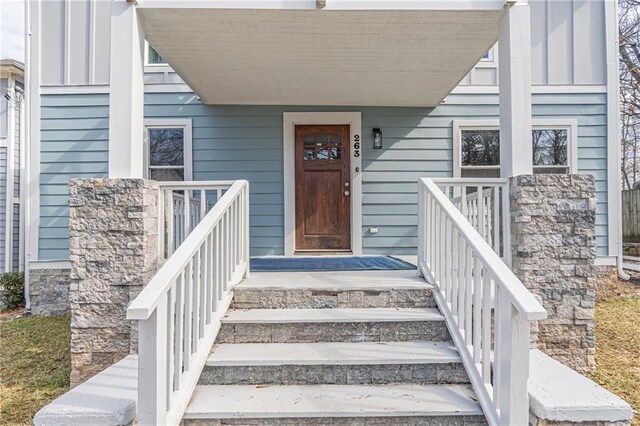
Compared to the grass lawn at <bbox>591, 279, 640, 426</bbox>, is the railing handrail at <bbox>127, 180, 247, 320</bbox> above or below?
above

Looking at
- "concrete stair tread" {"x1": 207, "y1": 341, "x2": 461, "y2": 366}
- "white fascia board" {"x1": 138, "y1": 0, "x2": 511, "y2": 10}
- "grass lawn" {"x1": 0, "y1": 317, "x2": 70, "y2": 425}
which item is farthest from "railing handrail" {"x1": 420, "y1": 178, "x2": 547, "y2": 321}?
"grass lawn" {"x1": 0, "y1": 317, "x2": 70, "y2": 425}

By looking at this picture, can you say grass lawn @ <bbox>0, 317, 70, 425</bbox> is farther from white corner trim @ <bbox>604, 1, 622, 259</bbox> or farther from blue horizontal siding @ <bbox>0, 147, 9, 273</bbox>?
white corner trim @ <bbox>604, 1, 622, 259</bbox>

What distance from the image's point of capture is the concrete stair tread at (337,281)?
287cm

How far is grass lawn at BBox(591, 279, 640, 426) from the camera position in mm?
2967

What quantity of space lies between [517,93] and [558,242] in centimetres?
115

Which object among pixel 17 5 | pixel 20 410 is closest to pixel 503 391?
pixel 20 410

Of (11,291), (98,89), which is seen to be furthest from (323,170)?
(11,291)

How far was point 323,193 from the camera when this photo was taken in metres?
5.37

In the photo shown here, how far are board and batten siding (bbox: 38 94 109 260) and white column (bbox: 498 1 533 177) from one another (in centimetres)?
484

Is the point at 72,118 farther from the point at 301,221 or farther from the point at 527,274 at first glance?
the point at 527,274

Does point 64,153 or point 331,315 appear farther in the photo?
point 64,153

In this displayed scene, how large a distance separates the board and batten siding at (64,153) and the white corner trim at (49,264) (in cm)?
5

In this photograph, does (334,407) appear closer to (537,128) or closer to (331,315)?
(331,315)

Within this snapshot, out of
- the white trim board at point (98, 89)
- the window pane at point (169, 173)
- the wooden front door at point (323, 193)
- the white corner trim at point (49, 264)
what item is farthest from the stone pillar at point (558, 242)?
the white corner trim at point (49, 264)
